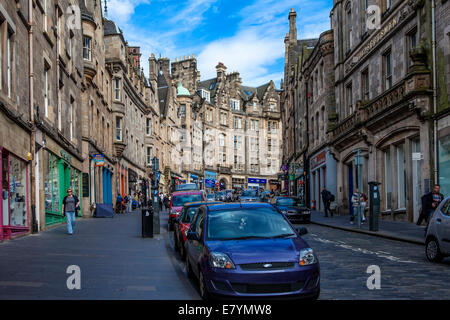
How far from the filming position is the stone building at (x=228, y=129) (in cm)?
8625

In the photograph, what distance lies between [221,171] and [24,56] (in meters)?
74.6

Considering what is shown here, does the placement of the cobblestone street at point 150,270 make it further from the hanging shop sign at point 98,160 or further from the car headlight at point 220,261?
the hanging shop sign at point 98,160

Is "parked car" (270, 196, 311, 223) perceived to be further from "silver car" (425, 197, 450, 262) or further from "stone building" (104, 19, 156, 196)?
"stone building" (104, 19, 156, 196)

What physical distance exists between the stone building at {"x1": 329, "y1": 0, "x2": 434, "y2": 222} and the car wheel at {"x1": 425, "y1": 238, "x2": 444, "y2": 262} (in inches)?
319

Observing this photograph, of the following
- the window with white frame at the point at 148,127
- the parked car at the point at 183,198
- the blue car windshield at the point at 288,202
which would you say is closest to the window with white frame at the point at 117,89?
the window with white frame at the point at 148,127

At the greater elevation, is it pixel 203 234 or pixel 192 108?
pixel 192 108

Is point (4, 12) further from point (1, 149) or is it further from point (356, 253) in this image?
point (356, 253)

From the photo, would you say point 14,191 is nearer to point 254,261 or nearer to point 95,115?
point 254,261

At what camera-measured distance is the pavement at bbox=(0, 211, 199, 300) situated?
7.76 m

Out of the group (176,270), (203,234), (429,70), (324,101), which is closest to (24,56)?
(176,270)

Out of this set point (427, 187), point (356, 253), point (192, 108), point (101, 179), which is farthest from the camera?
point (192, 108)

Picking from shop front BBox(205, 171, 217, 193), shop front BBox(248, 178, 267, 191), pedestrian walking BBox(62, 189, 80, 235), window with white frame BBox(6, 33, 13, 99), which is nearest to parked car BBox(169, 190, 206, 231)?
pedestrian walking BBox(62, 189, 80, 235)

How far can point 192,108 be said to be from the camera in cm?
8494

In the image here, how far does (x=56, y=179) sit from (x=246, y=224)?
16688 millimetres
